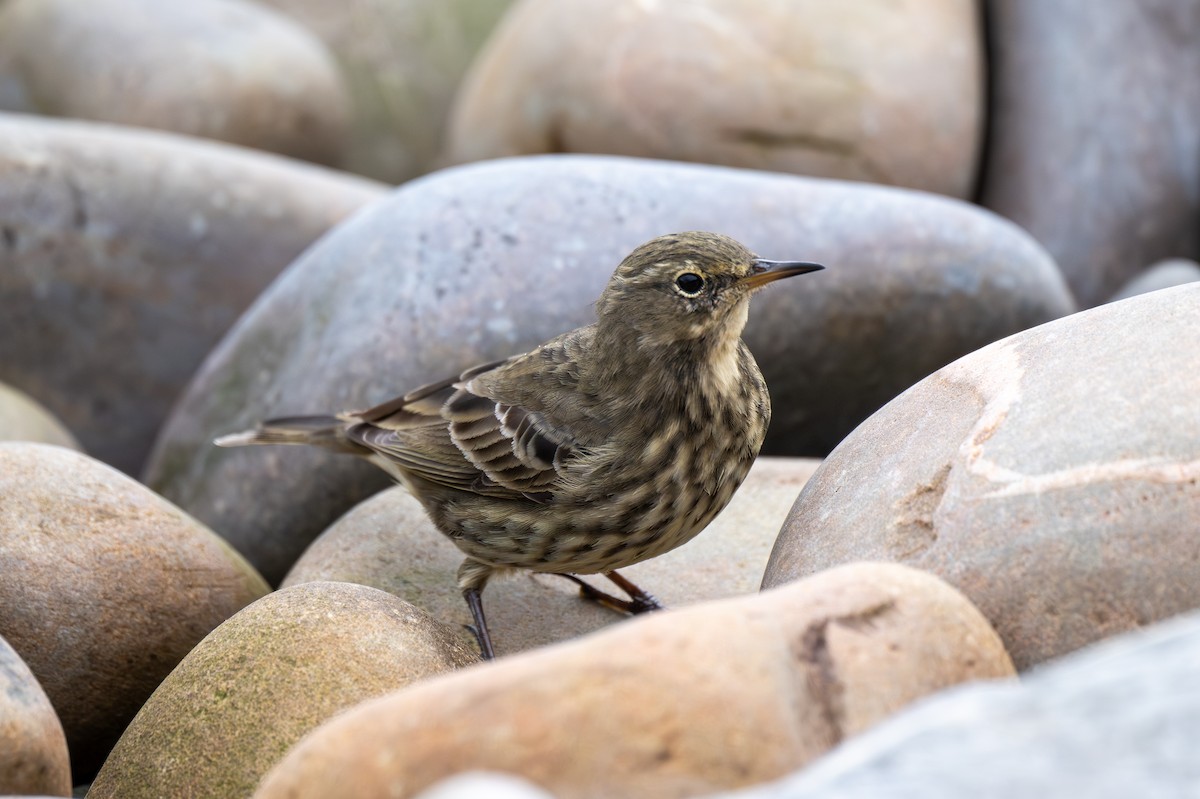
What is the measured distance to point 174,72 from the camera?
28.2 ft

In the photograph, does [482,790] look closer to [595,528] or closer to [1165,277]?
[595,528]

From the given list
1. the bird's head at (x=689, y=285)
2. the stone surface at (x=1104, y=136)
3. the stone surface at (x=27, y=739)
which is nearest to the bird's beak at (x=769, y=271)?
the bird's head at (x=689, y=285)

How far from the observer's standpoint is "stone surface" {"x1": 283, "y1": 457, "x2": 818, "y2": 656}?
4.38 metres

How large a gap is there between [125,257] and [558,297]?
8.10 feet

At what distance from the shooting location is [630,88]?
23.1 feet

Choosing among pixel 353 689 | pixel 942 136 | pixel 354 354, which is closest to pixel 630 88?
pixel 942 136

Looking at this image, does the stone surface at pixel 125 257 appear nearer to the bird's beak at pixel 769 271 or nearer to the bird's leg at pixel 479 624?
the bird's leg at pixel 479 624

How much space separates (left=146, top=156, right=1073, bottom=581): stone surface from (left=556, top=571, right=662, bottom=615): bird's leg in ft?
3.64

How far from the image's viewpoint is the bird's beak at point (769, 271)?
12.7ft

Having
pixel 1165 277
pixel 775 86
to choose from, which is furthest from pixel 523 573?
pixel 1165 277

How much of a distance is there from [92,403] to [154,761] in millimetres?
3765

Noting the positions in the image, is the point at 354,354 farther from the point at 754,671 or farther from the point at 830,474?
the point at 754,671

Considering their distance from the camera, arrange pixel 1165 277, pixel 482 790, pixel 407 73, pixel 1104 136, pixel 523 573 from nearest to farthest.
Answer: pixel 482 790
pixel 523 573
pixel 1165 277
pixel 1104 136
pixel 407 73

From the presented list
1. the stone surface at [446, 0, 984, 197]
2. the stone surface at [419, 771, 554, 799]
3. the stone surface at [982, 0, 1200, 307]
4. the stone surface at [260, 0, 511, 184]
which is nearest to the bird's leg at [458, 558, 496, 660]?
the stone surface at [419, 771, 554, 799]
